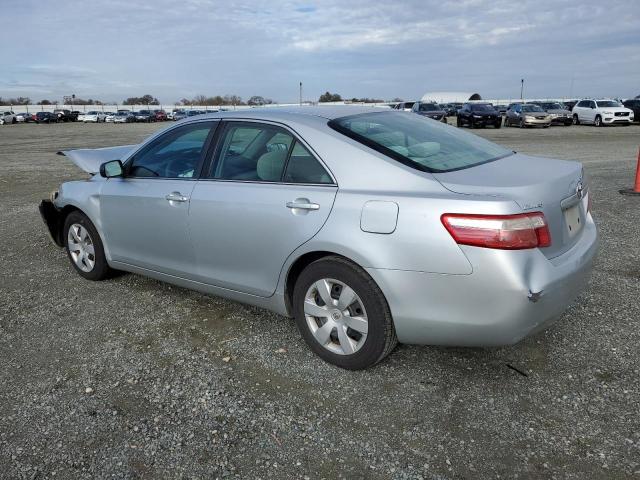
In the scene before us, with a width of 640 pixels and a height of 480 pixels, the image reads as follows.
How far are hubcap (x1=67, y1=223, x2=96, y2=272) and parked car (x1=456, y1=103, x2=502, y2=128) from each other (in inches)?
1196

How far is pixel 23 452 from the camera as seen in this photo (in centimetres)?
267

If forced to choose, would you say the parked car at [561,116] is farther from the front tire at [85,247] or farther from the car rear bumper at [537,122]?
the front tire at [85,247]

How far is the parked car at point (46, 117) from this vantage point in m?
59.3

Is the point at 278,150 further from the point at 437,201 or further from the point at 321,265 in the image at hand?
the point at 437,201

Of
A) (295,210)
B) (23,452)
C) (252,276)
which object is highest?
(295,210)

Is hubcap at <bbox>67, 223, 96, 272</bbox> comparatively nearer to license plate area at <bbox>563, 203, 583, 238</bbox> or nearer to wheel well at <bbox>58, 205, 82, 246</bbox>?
wheel well at <bbox>58, 205, 82, 246</bbox>

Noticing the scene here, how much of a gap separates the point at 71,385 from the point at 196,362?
748mm

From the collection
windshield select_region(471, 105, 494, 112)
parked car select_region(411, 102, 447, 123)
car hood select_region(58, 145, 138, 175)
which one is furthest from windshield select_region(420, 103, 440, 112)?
car hood select_region(58, 145, 138, 175)

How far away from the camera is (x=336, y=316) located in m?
3.25

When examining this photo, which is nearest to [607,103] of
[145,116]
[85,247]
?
[85,247]

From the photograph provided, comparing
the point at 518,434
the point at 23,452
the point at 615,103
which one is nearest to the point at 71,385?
the point at 23,452

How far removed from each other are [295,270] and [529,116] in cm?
3248

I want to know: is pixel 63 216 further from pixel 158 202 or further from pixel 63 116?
pixel 63 116

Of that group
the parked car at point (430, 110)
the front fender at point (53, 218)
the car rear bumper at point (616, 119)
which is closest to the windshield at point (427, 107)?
the parked car at point (430, 110)
